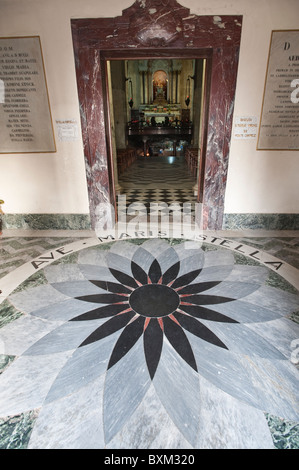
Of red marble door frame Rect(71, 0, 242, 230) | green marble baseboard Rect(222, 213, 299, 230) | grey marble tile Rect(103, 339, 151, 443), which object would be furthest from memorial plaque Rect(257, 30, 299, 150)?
grey marble tile Rect(103, 339, 151, 443)

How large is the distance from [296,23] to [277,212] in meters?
2.12

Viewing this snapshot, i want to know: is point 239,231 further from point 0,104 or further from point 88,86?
point 0,104

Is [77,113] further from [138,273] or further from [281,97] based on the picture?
[281,97]

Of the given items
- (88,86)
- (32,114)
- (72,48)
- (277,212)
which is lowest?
(277,212)

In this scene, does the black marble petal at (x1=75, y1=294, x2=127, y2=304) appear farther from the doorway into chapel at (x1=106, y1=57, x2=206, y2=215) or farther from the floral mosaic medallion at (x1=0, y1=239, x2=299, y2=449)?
the doorway into chapel at (x1=106, y1=57, x2=206, y2=215)

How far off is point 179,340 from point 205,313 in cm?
34

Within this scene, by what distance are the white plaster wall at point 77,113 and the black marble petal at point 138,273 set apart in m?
1.43

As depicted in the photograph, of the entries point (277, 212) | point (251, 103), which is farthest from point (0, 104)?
point (277, 212)

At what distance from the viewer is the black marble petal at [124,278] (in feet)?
7.29

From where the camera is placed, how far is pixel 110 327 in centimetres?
174

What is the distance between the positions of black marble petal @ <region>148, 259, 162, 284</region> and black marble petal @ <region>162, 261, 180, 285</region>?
0.06 m

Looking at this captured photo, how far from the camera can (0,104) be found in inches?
122

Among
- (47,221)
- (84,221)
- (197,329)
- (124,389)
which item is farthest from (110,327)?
(47,221)
